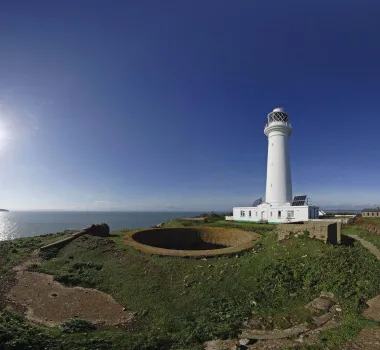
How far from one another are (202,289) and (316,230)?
863cm

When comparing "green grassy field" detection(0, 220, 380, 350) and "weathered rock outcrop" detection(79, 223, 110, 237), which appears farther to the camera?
"weathered rock outcrop" detection(79, 223, 110, 237)

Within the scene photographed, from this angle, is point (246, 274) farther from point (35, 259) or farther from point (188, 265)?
point (35, 259)

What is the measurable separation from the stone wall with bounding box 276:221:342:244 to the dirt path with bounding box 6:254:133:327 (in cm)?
1123

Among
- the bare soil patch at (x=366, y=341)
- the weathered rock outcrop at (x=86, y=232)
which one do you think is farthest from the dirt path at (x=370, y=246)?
the weathered rock outcrop at (x=86, y=232)

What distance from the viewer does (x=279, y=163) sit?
1309 inches

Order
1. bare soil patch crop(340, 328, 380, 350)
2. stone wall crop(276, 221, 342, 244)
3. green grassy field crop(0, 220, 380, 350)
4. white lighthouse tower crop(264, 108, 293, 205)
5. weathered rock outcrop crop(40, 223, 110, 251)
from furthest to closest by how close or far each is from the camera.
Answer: white lighthouse tower crop(264, 108, 293, 205) → weathered rock outcrop crop(40, 223, 110, 251) → stone wall crop(276, 221, 342, 244) → green grassy field crop(0, 220, 380, 350) → bare soil patch crop(340, 328, 380, 350)

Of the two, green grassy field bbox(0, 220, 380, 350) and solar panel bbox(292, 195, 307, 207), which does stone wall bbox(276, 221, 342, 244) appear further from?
solar panel bbox(292, 195, 307, 207)

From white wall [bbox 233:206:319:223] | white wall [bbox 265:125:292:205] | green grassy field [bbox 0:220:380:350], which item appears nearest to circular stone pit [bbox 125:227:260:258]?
green grassy field [bbox 0:220:380:350]

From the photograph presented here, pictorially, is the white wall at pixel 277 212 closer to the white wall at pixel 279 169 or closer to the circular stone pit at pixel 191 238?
the white wall at pixel 279 169

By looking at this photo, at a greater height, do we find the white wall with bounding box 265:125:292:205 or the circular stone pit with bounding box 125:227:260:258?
the white wall with bounding box 265:125:292:205

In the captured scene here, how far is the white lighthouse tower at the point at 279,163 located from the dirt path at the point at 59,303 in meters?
27.3

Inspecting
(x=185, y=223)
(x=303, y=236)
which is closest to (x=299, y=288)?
(x=303, y=236)

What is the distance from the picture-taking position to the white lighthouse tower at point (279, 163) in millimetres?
33094

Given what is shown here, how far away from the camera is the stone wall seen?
48.3ft
